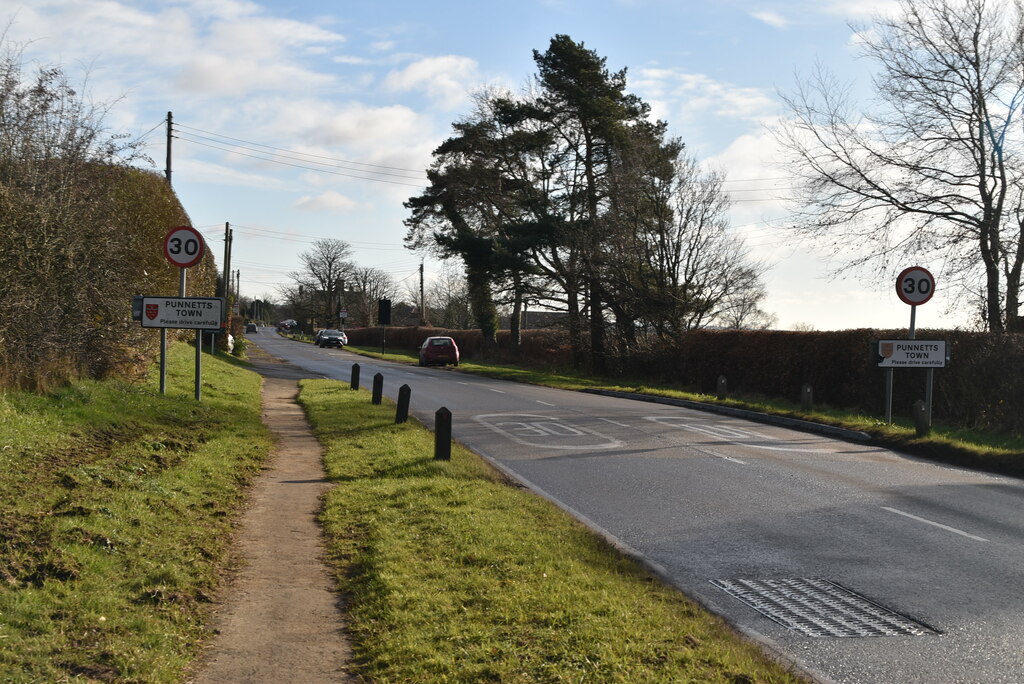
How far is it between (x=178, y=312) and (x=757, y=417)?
12.3 m

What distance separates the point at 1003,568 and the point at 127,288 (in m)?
13.3

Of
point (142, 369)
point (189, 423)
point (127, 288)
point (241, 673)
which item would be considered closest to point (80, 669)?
point (241, 673)

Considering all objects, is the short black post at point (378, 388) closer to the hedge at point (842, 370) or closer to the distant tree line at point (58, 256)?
the distant tree line at point (58, 256)

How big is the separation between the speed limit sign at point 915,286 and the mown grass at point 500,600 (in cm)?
975

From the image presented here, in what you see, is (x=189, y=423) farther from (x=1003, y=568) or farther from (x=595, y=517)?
(x=1003, y=568)

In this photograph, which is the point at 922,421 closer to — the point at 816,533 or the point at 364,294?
the point at 816,533

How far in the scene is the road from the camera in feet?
18.1

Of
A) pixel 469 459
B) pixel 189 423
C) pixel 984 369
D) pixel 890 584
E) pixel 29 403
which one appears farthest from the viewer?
pixel 984 369

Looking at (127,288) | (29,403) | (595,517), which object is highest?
(127,288)

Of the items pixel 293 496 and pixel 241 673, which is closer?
pixel 241 673

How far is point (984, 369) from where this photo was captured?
17.9m

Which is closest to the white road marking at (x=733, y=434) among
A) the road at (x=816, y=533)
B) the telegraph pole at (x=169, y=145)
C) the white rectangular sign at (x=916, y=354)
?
the road at (x=816, y=533)

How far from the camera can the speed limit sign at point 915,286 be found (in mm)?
16188

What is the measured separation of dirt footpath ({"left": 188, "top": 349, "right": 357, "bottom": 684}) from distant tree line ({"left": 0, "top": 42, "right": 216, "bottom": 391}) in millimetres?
3873
